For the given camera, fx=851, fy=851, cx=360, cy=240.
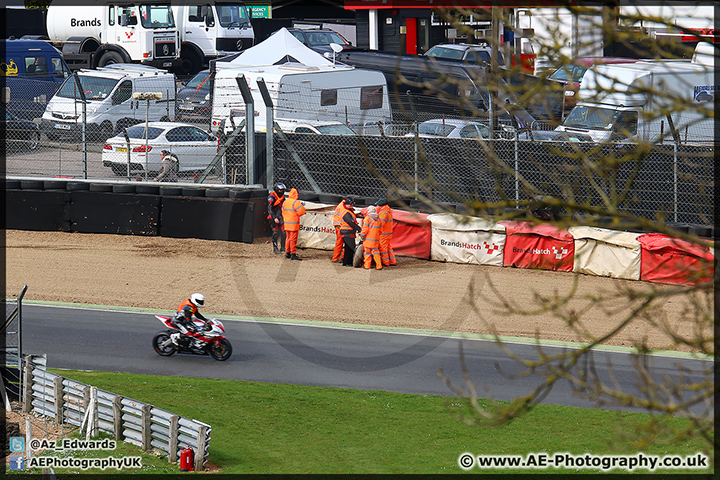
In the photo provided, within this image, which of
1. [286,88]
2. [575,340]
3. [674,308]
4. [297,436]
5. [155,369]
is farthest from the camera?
[286,88]

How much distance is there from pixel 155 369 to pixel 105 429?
2.71 meters

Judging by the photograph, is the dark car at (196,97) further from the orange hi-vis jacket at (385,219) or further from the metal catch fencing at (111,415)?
the metal catch fencing at (111,415)

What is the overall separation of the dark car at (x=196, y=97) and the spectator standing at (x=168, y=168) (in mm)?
7620

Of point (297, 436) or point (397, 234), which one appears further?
point (397, 234)

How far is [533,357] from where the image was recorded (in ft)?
40.9

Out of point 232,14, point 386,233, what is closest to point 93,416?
point 386,233

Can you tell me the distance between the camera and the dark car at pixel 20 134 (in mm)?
20156

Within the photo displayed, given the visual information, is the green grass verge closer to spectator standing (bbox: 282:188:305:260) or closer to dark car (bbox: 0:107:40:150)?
spectator standing (bbox: 282:188:305:260)

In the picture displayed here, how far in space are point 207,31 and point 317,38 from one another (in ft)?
17.6

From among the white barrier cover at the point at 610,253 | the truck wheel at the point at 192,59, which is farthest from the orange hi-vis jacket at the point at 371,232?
the truck wheel at the point at 192,59

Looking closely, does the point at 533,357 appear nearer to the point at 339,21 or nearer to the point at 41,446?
the point at 41,446

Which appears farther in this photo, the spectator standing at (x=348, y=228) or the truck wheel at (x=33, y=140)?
the truck wheel at (x=33, y=140)

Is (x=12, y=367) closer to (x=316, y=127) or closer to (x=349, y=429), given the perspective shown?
(x=349, y=429)

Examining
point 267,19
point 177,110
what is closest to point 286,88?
point 177,110
